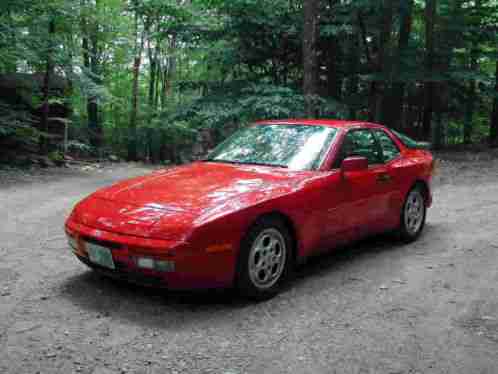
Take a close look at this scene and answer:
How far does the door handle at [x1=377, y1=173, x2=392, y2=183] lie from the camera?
18.3 ft

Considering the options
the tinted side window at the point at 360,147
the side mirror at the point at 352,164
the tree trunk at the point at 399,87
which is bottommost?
the side mirror at the point at 352,164

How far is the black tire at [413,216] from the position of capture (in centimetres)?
612

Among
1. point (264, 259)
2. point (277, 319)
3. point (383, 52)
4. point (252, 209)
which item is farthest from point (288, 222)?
point (383, 52)

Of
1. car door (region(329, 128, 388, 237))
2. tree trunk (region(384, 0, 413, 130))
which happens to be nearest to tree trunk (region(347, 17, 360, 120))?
tree trunk (region(384, 0, 413, 130))

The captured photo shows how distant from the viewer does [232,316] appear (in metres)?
3.86

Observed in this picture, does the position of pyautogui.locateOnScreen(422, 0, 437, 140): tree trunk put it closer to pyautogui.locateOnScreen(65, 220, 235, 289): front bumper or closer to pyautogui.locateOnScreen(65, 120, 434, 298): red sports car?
pyautogui.locateOnScreen(65, 120, 434, 298): red sports car

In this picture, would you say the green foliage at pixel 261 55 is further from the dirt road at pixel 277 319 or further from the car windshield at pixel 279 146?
the dirt road at pixel 277 319

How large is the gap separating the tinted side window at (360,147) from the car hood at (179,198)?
0.66m

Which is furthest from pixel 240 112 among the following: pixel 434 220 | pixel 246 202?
pixel 246 202

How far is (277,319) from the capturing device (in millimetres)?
3830

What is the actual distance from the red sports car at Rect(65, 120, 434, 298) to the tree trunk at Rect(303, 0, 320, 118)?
276 inches

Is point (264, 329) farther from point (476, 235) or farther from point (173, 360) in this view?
point (476, 235)

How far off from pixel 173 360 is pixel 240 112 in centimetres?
1030

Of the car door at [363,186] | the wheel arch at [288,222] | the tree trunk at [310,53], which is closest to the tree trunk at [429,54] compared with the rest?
the tree trunk at [310,53]
